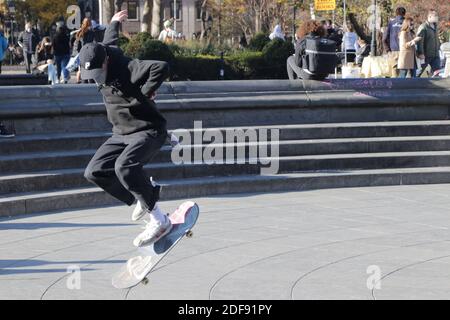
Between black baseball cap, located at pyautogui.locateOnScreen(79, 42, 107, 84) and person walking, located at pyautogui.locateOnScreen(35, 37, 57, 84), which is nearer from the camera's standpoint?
black baseball cap, located at pyautogui.locateOnScreen(79, 42, 107, 84)

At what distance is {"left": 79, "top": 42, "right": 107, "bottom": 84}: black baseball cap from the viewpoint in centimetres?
813

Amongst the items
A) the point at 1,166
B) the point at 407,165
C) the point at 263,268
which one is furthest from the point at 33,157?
the point at 407,165

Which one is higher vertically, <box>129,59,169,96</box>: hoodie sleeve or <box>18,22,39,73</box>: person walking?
<box>129,59,169,96</box>: hoodie sleeve

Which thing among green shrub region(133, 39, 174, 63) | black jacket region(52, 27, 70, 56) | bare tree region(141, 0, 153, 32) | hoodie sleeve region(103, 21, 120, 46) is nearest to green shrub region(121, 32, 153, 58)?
green shrub region(133, 39, 174, 63)

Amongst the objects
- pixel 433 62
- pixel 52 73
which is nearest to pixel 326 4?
pixel 433 62

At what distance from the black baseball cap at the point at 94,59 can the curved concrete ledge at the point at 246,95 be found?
476 centimetres

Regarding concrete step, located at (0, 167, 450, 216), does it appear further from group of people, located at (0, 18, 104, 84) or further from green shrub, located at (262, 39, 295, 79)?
group of people, located at (0, 18, 104, 84)

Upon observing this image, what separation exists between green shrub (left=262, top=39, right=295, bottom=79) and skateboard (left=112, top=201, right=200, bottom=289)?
10.9 metres

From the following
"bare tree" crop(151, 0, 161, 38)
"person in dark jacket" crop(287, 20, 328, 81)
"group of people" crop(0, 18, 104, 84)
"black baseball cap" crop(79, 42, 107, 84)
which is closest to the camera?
"black baseball cap" crop(79, 42, 107, 84)

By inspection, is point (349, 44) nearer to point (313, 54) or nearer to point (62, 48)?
point (62, 48)

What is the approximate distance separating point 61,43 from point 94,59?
12390 mm

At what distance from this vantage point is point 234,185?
13.2 metres

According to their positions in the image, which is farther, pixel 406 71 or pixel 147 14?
pixel 147 14
